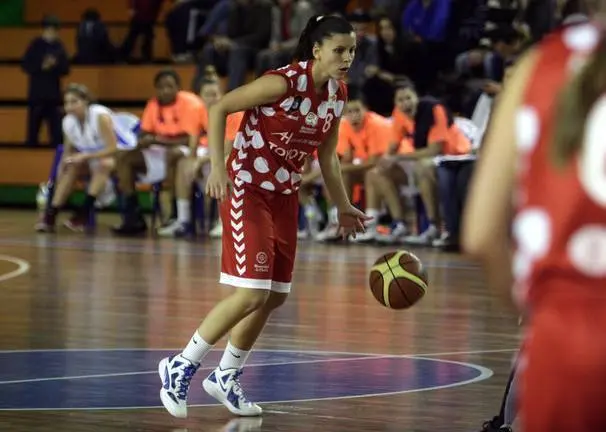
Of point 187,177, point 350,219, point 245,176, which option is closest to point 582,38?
point 245,176

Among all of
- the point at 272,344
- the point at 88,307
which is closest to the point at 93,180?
the point at 88,307

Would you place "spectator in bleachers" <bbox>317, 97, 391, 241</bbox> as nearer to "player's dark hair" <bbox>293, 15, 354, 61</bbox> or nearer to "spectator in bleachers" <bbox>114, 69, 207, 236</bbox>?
"spectator in bleachers" <bbox>114, 69, 207, 236</bbox>

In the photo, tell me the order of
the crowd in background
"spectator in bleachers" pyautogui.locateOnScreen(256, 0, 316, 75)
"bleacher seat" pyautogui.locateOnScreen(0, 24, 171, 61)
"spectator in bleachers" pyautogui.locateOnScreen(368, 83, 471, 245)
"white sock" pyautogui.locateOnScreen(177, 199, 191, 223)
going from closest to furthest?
"spectator in bleachers" pyautogui.locateOnScreen(368, 83, 471, 245)
the crowd in background
"white sock" pyautogui.locateOnScreen(177, 199, 191, 223)
"spectator in bleachers" pyautogui.locateOnScreen(256, 0, 316, 75)
"bleacher seat" pyautogui.locateOnScreen(0, 24, 171, 61)

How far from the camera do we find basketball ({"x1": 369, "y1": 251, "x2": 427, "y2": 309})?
6.42 meters

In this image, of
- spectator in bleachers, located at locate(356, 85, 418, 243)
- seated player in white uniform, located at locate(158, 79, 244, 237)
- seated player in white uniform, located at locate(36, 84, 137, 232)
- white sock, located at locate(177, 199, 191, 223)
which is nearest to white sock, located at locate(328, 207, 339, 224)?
spectator in bleachers, located at locate(356, 85, 418, 243)

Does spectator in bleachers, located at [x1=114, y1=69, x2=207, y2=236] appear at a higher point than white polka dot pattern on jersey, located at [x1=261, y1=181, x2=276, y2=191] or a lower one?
lower

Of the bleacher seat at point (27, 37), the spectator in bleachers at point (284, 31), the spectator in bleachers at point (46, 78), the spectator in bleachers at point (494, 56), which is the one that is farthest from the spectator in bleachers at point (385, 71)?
the bleacher seat at point (27, 37)

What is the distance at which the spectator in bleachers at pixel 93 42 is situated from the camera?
22047mm

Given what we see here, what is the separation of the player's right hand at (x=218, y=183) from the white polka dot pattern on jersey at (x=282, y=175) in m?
0.39

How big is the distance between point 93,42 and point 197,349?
16588 millimetres

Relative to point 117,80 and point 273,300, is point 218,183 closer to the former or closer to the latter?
point 273,300

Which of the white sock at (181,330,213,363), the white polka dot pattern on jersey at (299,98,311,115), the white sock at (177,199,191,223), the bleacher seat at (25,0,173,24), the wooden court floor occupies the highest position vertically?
the bleacher seat at (25,0,173,24)

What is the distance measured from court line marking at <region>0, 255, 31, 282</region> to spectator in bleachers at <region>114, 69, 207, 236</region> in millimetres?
3204

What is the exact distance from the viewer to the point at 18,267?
1272cm
